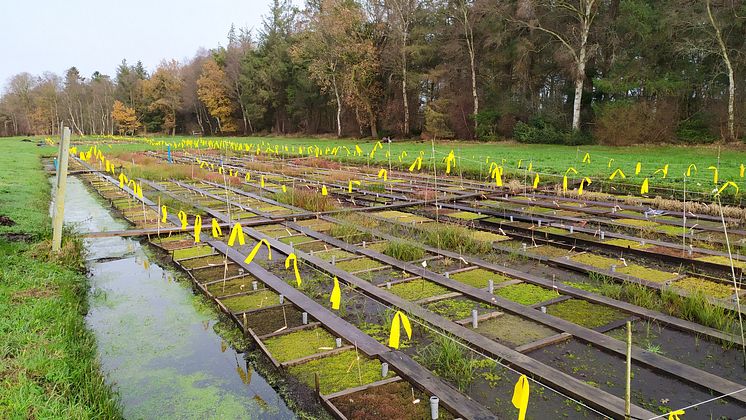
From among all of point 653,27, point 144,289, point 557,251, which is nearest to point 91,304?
point 144,289

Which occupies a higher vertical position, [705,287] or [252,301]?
[705,287]

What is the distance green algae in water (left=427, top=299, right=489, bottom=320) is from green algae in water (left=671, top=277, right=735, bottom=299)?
2.02 m

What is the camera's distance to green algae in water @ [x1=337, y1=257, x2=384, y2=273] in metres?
6.03

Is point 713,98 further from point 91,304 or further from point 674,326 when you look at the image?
point 91,304

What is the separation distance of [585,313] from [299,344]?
101 inches

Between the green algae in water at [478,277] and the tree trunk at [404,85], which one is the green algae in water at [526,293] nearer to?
the green algae in water at [478,277]

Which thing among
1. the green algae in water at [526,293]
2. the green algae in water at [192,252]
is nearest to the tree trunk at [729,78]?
the green algae in water at [526,293]

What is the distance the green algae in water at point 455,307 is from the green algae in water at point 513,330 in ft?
0.81

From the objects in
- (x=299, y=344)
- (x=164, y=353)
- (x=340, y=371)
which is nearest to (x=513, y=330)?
(x=340, y=371)

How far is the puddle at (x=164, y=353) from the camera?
134 inches

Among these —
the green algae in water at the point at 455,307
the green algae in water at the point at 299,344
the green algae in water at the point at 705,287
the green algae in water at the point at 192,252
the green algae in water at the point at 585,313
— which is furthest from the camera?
the green algae in water at the point at 192,252

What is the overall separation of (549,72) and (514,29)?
283 centimetres

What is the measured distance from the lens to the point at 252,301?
5.04m

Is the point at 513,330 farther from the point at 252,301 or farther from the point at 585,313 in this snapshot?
the point at 252,301
